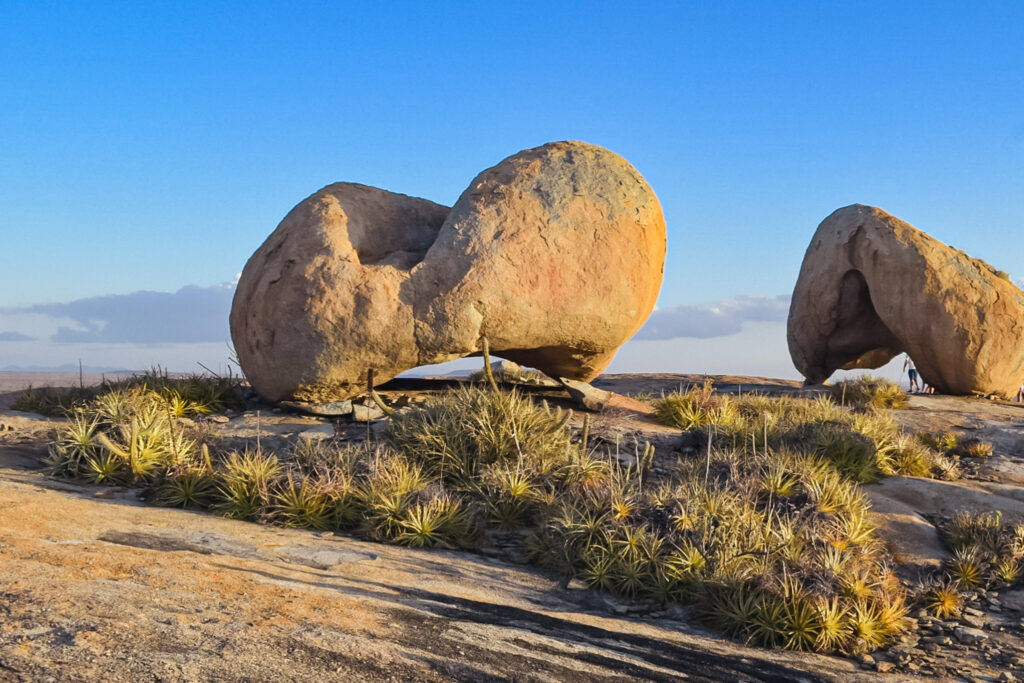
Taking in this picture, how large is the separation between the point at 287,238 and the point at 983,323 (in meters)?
13.3

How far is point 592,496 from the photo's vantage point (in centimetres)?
805

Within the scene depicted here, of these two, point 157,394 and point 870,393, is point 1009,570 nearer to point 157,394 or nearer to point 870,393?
point 870,393

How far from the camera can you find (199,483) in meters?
8.74

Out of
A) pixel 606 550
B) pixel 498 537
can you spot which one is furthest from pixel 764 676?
pixel 498 537

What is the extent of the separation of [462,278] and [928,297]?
10622 millimetres

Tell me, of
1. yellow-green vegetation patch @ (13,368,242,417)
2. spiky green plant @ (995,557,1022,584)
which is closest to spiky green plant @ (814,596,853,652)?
spiky green plant @ (995,557,1022,584)

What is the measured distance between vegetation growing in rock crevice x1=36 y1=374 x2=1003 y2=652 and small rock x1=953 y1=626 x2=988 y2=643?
43cm

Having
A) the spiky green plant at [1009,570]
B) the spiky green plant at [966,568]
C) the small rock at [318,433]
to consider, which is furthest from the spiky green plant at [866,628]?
the small rock at [318,433]

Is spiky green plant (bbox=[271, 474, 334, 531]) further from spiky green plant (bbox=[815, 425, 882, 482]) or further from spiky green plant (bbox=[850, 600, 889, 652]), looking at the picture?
spiky green plant (bbox=[815, 425, 882, 482])

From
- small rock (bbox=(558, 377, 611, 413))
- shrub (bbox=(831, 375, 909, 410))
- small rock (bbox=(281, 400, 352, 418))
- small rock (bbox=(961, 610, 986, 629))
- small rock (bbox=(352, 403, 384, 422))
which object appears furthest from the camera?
shrub (bbox=(831, 375, 909, 410))

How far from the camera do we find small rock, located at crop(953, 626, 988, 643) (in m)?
6.78

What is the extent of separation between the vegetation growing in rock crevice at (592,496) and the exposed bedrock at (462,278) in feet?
4.10

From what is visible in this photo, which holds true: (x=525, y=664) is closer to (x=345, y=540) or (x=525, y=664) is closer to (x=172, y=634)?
(x=172, y=634)

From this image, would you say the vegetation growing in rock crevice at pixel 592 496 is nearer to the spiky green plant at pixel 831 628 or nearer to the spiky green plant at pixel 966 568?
the spiky green plant at pixel 831 628
